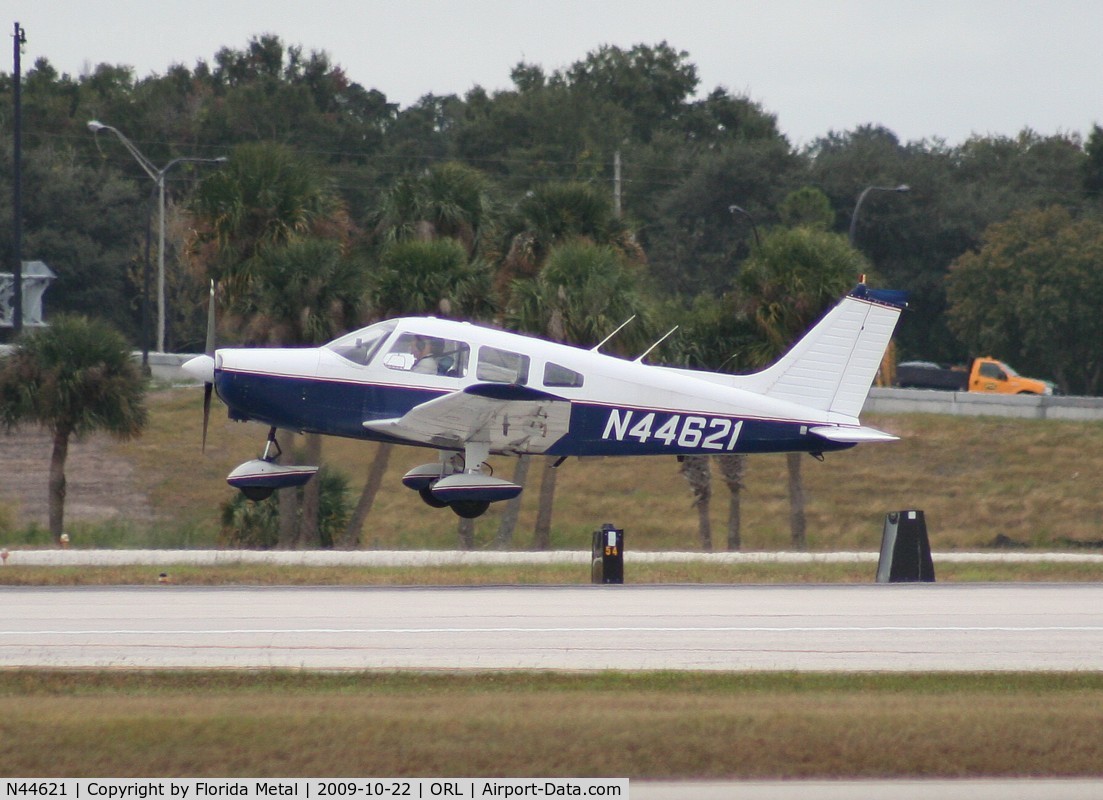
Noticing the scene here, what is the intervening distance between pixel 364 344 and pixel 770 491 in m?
18.9

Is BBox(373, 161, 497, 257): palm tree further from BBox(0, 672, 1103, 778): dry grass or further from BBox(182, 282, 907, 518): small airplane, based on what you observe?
BBox(0, 672, 1103, 778): dry grass

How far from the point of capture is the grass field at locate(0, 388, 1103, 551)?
31.1 m

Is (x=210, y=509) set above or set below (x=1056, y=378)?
below

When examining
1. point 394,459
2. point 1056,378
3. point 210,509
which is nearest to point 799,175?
point 1056,378

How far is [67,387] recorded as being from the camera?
25969mm

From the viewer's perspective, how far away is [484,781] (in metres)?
7.68

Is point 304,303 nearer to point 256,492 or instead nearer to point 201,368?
point 201,368

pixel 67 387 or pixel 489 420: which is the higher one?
pixel 489 420

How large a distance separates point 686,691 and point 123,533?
1941 centimetres

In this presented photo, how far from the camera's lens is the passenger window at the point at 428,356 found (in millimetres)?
18938

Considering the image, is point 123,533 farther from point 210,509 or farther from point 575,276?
point 575,276

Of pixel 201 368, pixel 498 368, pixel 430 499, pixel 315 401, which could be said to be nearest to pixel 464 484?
pixel 430 499

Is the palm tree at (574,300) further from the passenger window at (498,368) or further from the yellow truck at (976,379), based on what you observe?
the yellow truck at (976,379)

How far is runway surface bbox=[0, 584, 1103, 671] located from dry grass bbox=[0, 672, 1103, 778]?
1348 millimetres
